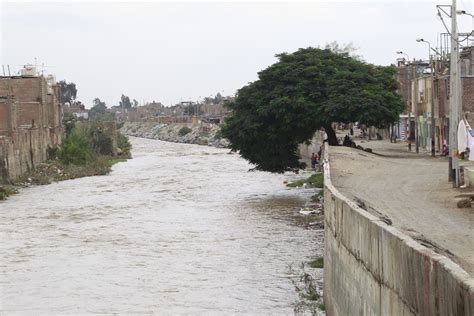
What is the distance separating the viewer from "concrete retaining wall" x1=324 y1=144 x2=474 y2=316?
6.35 m

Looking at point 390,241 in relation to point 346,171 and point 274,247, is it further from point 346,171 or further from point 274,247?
point 346,171

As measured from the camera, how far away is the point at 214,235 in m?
30.3

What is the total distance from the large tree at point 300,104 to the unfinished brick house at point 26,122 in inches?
602

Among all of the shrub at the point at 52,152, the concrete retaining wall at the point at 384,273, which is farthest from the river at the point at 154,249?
the shrub at the point at 52,152

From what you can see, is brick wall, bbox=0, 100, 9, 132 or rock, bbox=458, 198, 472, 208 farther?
brick wall, bbox=0, 100, 9, 132

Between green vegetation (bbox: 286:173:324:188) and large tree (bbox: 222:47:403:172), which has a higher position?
large tree (bbox: 222:47:403:172)

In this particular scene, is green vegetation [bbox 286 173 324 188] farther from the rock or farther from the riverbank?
the rock

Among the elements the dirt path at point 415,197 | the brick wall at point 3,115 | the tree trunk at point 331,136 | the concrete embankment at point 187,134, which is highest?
the brick wall at point 3,115

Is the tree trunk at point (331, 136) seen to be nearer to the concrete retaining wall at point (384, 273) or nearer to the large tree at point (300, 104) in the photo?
the large tree at point (300, 104)

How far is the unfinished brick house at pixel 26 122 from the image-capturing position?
52.0m

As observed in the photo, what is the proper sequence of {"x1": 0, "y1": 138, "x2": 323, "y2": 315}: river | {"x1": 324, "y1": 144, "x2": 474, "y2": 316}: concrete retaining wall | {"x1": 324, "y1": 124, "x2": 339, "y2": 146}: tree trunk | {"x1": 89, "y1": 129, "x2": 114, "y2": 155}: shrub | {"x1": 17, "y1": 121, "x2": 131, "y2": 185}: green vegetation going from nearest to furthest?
{"x1": 324, "y1": 144, "x2": 474, "y2": 316}: concrete retaining wall
{"x1": 0, "y1": 138, "x2": 323, "y2": 315}: river
{"x1": 324, "y1": 124, "x2": 339, "y2": 146}: tree trunk
{"x1": 17, "y1": 121, "x2": 131, "y2": 185}: green vegetation
{"x1": 89, "y1": 129, "x2": 114, "y2": 155}: shrub

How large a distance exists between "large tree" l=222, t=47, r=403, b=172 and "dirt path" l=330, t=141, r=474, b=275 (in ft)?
13.6

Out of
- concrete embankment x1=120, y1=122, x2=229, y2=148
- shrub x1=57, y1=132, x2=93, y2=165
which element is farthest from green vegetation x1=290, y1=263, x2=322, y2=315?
concrete embankment x1=120, y1=122, x2=229, y2=148

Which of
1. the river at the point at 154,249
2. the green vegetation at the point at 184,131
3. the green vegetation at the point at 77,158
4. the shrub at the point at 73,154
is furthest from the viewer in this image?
the green vegetation at the point at 184,131
